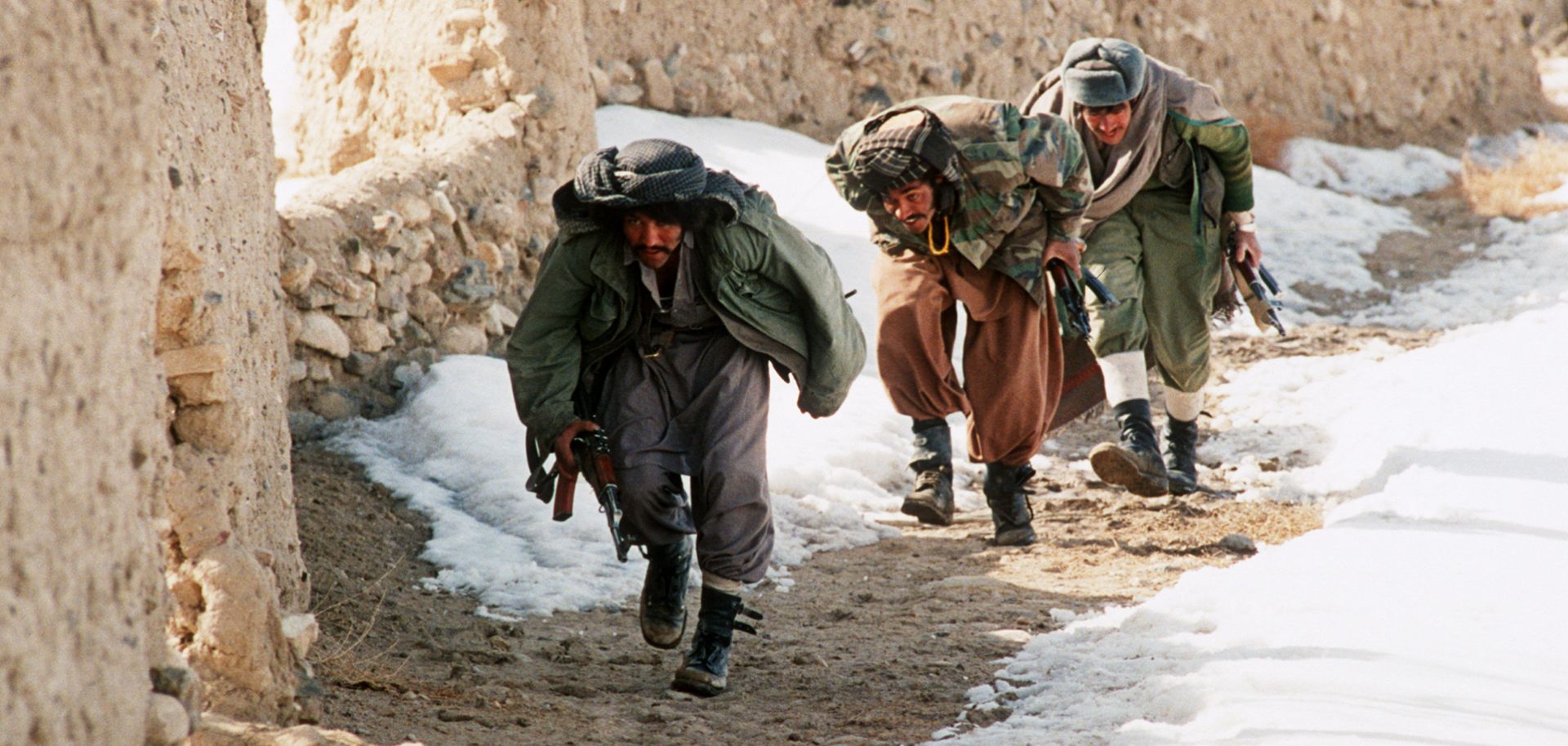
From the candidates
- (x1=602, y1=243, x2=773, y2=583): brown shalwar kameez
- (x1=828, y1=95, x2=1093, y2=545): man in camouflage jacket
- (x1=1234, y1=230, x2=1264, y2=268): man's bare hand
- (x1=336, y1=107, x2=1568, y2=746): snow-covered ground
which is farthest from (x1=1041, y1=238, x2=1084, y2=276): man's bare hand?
(x1=602, y1=243, x2=773, y2=583): brown shalwar kameez

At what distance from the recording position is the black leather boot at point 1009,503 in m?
5.03

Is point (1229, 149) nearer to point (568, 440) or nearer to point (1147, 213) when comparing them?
point (1147, 213)

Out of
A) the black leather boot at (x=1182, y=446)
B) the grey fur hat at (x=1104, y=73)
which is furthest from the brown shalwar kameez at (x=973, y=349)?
the black leather boot at (x=1182, y=446)

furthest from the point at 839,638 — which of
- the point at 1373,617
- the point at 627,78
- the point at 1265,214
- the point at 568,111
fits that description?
the point at 1265,214

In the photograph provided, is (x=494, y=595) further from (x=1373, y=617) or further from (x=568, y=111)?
(x=568, y=111)

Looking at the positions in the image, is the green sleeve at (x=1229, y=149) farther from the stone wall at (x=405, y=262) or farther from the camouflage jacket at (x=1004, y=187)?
the stone wall at (x=405, y=262)

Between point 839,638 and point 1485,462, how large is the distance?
2498 mm

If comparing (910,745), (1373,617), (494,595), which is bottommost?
(494,595)

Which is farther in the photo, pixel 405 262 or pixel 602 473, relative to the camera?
pixel 405 262

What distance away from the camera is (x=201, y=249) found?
302 centimetres

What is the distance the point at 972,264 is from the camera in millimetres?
4867

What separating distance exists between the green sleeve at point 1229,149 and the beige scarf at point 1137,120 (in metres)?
0.03

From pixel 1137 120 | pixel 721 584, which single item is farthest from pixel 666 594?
pixel 1137 120

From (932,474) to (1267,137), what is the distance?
714cm
